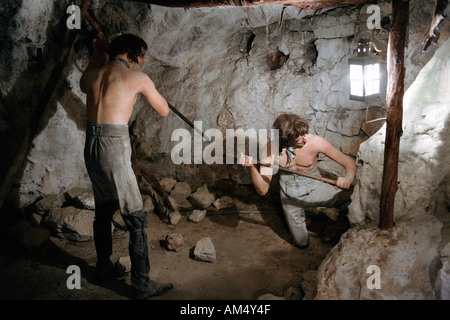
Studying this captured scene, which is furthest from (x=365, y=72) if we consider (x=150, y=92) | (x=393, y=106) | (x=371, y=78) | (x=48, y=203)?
(x=48, y=203)

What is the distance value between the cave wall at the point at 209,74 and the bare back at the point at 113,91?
179 centimetres

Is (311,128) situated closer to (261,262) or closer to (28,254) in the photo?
(261,262)

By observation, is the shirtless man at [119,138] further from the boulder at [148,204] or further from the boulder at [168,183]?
the boulder at [168,183]

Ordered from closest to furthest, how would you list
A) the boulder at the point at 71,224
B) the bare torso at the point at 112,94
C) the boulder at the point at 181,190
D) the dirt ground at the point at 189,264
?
the bare torso at the point at 112,94 < the dirt ground at the point at 189,264 < the boulder at the point at 71,224 < the boulder at the point at 181,190

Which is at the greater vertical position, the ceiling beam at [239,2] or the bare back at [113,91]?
the ceiling beam at [239,2]

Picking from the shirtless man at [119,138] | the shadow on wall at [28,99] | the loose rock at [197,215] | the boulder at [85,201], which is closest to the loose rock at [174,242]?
the loose rock at [197,215]

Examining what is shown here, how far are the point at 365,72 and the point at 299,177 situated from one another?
1633mm

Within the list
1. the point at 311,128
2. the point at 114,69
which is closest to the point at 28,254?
the point at 114,69

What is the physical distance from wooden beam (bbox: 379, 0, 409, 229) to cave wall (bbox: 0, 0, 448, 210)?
1218 millimetres

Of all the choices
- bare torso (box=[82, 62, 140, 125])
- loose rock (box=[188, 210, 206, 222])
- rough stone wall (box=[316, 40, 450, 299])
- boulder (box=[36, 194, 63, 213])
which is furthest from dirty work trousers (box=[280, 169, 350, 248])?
boulder (box=[36, 194, 63, 213])

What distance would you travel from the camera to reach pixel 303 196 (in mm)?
4383

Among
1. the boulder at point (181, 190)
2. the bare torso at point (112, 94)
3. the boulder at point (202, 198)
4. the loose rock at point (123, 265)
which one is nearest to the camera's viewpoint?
the bare torso at point (112, 94)

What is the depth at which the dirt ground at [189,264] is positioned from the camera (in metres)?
3.37

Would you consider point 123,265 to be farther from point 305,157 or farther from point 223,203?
point 305,157
